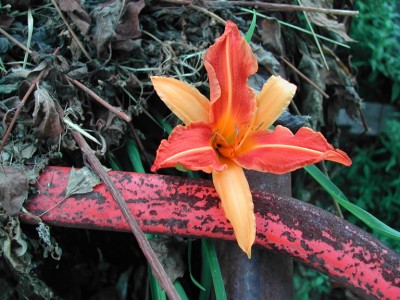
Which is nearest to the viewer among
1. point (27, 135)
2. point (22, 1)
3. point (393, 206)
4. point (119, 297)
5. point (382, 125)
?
point (27, 135)

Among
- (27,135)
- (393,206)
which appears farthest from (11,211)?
(393,206)

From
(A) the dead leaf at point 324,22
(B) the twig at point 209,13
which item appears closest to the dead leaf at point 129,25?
(B) the twig at point 209,13

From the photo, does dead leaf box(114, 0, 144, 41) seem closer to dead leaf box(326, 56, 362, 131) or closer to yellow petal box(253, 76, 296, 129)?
yellow petal box(253, 76, 296, 129)

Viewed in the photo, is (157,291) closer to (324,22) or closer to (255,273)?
(255,273)

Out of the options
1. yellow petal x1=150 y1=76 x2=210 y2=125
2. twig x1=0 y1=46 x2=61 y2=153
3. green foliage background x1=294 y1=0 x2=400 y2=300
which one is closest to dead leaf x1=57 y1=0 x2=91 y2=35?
twig x1=0 y1=46 x2=61 y2=153

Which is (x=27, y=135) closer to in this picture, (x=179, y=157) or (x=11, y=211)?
(x=11, y=211)

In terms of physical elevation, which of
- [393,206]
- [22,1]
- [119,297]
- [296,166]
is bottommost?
[393,206]

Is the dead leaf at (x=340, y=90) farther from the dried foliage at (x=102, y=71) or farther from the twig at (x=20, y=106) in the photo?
the twig at (x=20, y=106)
